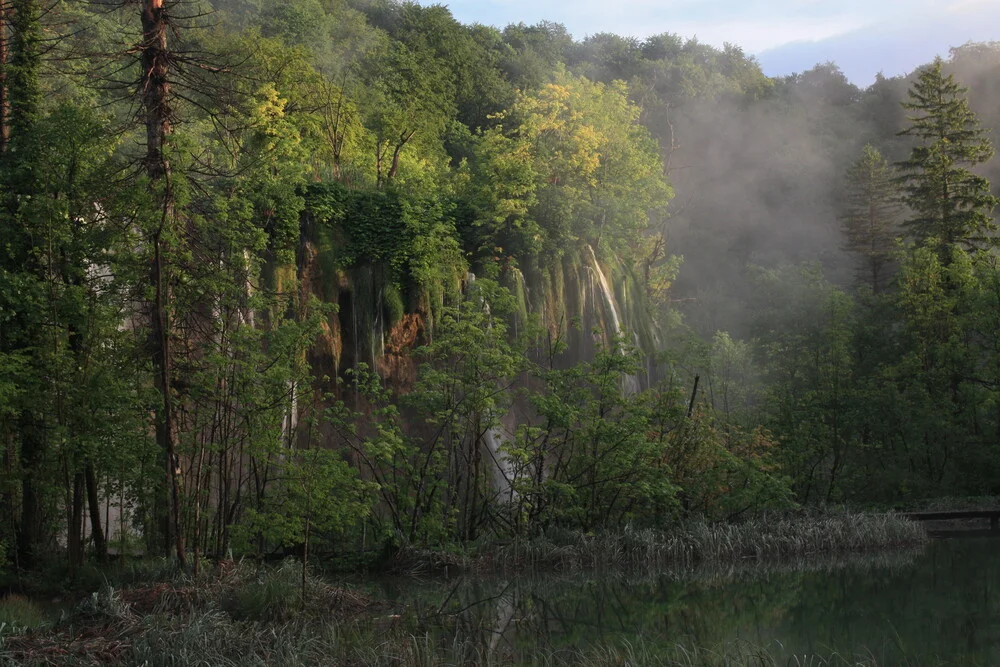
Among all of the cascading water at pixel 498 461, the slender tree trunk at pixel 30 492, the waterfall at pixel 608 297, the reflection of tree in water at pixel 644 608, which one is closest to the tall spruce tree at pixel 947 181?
the waterfall at pixel 608 297

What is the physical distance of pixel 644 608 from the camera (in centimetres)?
1288

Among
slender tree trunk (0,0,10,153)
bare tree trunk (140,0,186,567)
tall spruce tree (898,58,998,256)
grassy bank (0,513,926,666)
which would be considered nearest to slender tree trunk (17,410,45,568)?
bare tree trunk (140,0,186,567)

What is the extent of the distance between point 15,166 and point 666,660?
12.6 metres

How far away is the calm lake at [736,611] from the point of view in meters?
10.1

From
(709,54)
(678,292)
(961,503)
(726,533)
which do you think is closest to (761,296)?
(678,292)

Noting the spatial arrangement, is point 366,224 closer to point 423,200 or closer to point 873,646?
point 423,200

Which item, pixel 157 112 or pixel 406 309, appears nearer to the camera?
pixel 157 112

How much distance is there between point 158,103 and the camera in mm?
13320

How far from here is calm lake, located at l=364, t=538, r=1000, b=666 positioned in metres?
10.1

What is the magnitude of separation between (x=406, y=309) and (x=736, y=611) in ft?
50.6

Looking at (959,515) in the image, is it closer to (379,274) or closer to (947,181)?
(379,274)

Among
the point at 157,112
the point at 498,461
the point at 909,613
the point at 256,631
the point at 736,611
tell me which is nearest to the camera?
the point at 256,631

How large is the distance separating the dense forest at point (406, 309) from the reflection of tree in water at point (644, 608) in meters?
2.08

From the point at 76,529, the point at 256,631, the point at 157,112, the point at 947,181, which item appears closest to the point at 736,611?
the point at 256,631
